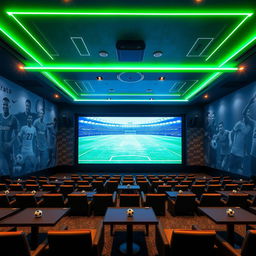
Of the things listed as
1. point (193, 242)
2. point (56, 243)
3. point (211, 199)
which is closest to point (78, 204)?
point (56, 243)

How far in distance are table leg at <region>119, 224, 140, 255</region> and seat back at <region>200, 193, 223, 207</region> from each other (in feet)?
7.63

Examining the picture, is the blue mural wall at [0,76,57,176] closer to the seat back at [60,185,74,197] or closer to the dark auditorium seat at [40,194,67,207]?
the seat back at [60,185,74,197]

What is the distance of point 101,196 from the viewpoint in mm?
4676

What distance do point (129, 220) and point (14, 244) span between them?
4.87 feet

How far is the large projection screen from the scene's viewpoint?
45.5 feet

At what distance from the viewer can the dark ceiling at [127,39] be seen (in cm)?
412

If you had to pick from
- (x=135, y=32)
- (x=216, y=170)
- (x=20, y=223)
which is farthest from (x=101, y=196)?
(x=216, y=170)

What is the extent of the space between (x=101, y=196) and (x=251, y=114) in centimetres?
779

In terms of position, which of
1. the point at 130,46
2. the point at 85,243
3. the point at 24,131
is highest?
the point at 130,46

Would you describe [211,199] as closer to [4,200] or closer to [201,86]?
[4,200]

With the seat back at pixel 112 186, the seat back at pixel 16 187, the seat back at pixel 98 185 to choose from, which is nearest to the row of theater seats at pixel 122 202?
the seat back at pixel 16 187

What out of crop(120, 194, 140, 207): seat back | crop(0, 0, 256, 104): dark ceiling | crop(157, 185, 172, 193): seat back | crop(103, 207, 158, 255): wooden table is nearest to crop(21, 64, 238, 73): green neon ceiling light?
crop(0, 0, 256, 104): dark ceiling

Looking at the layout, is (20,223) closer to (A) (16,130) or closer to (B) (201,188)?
(B) (201,188)

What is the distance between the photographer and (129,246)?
2.97 m
